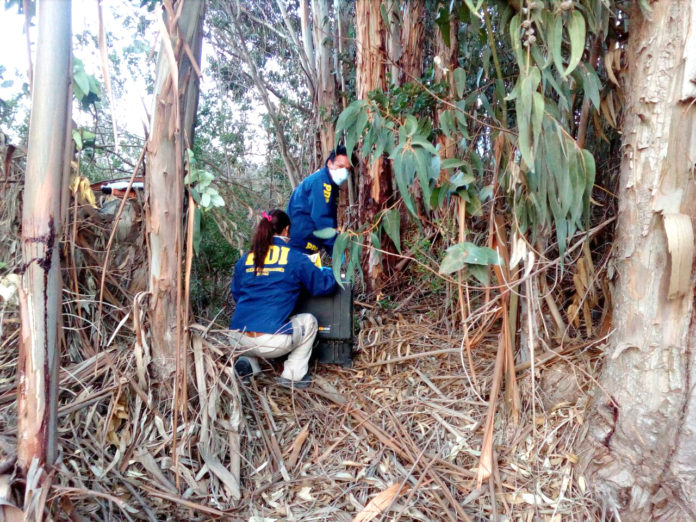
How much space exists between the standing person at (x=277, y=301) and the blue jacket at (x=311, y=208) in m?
0.83

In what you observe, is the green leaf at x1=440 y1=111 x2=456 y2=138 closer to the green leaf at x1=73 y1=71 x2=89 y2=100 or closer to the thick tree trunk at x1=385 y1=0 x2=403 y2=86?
the green leaf at x1=73 y1=71 x2=89 y2=100

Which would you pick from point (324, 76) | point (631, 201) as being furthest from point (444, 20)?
point (324, 76)

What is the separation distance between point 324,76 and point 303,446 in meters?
4.13

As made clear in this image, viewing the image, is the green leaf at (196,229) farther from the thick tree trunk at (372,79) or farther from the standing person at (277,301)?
the thick tree trunk at (372,79)

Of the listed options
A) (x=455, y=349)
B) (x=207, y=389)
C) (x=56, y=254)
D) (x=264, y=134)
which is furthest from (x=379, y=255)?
(x=264, y=134)

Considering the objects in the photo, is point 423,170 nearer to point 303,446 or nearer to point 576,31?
point 576,31

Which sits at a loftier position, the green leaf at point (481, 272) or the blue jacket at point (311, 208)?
the blue jacket at point (311, 208)

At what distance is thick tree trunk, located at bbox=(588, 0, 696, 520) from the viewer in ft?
6.89

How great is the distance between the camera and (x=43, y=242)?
66.8 inches

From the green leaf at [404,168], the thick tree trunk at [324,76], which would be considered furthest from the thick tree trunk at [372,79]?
the green leaf at [404,168]

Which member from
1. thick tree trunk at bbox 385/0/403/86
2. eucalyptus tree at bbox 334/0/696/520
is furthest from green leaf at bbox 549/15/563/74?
thick tree trunk at bbox 385/0/403/86

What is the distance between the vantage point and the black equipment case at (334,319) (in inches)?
144

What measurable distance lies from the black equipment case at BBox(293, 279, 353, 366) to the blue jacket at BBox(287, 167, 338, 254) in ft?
2.66

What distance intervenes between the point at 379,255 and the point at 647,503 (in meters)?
2.65
